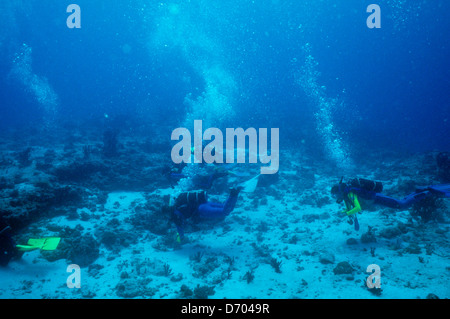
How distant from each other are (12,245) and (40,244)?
0.54m

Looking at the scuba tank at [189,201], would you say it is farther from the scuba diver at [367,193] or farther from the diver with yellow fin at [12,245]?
the scuba diver at [367,193]

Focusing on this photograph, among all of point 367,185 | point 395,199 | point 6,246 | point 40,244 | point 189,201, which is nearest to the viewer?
point 6,246

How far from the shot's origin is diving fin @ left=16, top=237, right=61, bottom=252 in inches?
224

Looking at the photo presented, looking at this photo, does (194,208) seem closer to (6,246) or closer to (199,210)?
(199,210)

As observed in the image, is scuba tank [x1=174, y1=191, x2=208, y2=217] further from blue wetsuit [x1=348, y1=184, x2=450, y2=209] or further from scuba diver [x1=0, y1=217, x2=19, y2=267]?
blue wetsuit [x1=348, y1=184, x2=450, y2=209]

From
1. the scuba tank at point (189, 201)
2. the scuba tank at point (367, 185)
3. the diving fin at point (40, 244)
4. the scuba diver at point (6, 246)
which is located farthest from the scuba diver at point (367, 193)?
the scuba diver at point (6, 246)

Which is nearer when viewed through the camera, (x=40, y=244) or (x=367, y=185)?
(x=40, y=244)

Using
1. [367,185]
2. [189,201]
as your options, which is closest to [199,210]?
[189,201]

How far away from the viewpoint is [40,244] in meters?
5.89

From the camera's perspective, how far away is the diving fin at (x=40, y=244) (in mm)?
5695

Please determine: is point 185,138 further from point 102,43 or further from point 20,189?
point 102,43

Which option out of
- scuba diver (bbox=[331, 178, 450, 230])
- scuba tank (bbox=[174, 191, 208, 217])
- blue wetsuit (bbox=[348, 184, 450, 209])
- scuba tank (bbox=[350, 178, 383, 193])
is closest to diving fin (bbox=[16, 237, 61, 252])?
Answer: scuba tank (bbox=[174, 191, 208, 217])

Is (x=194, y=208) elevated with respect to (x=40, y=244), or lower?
elevated

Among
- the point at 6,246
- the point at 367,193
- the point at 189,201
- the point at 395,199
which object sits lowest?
the point at 6,246
